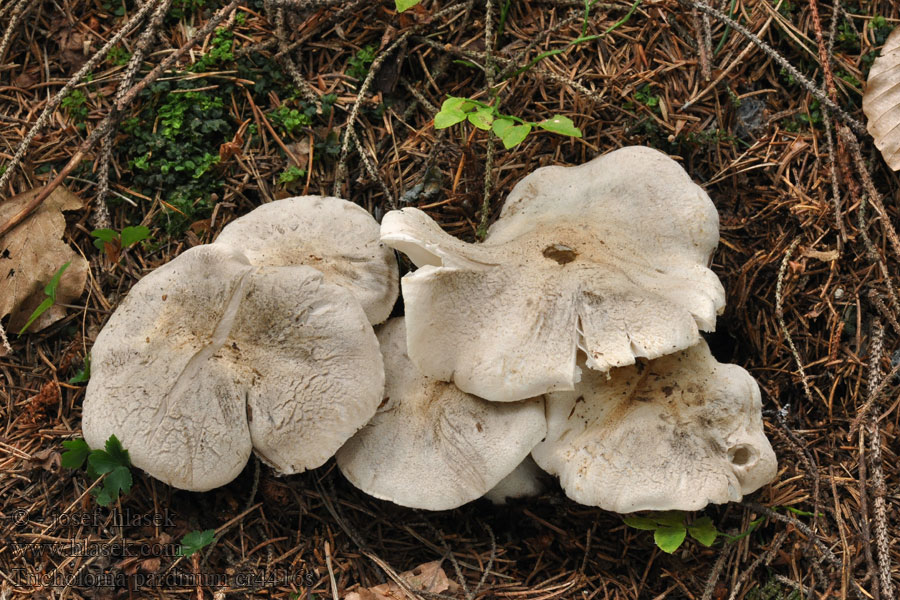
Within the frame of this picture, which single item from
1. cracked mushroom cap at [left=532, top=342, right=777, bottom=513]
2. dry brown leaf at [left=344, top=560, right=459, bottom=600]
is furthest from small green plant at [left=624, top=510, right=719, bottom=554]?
dry brown leaf at [left=344, top=560, right=459, bottom=600]

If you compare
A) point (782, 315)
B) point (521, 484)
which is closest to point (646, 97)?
point (782, 315)

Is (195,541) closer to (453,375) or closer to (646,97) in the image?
(453,375)

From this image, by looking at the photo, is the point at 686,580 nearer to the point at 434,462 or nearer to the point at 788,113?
the point at 434,462

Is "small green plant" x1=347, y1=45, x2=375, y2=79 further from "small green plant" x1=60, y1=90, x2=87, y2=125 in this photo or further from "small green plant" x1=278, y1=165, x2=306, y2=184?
"small green plant" x1=60, y1=90, x2=87, y2=125

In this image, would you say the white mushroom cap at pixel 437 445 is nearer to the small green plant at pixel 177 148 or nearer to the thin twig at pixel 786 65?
the small green plant at pixel 177 148

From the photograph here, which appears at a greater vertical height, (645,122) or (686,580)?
(645,122)

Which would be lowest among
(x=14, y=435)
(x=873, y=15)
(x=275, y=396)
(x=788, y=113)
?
(x=14, y=435)

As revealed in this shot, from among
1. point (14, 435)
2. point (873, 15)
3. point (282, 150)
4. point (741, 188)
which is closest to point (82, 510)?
point (14, 435)
